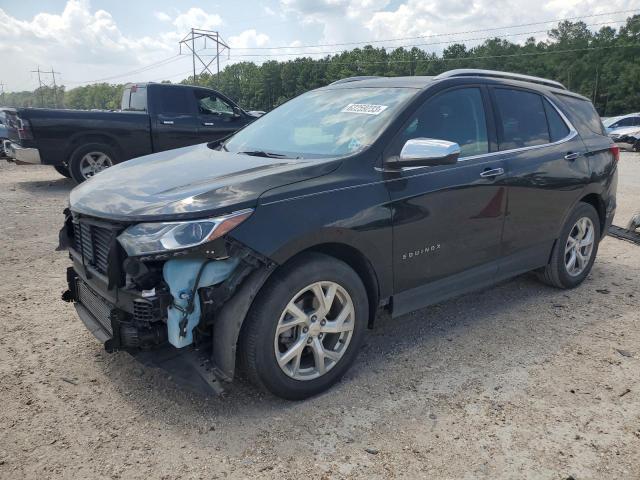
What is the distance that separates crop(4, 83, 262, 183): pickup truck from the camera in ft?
30.3

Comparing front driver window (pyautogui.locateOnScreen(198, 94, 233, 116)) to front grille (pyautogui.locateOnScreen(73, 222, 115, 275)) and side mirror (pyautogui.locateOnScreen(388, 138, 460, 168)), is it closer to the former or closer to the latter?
front grille (pyautogui.locateOnScreen(73, 222, 115, 275))

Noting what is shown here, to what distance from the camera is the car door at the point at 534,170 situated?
4.14 metres

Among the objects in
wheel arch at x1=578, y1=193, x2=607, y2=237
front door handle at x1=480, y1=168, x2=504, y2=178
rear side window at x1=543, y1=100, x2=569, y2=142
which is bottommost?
wheel arch at x1=578, y1=193, x2=607, y2=237

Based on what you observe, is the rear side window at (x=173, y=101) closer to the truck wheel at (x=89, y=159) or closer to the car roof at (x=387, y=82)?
the truck wheel at (x=89, y=159)

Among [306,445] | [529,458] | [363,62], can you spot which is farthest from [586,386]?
[363,62]

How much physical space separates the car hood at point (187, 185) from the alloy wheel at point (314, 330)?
631 millimetres

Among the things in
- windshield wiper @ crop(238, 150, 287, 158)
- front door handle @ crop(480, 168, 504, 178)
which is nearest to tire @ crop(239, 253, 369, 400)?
windshield wiper @ crop(238, 150, 287, 158)

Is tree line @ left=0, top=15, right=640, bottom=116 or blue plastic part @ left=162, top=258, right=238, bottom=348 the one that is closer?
blue plastic part @ left=162, top=258, right=238, bottom=348

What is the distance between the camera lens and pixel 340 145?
3438 millimetres

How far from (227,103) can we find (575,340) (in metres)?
8.96

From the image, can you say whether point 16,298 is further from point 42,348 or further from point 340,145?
point 340,145

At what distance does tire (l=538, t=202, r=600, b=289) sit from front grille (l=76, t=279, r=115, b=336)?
3.72 metres

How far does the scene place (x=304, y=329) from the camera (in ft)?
9.98

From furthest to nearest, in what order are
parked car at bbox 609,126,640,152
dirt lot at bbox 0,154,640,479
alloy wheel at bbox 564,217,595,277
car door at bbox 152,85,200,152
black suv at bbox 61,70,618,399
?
parked car at bbox 609,126,640,152 < car door at bbox 152,85,200,152 < alloy wheel at bbox 564,217,595,277 < black suv at bbox 61,70,618,399 < dirt lot at bbox 0,154,640,479
